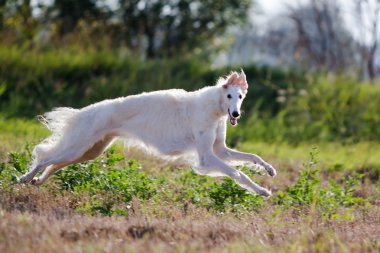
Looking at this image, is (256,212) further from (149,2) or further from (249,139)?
(149,2)

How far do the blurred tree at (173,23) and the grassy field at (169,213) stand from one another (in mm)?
13468

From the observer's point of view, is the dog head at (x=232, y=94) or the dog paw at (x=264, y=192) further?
the dog head at (x=232, y=94)

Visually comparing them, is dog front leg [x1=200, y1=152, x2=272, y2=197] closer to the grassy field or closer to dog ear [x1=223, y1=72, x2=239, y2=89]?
the grassy field

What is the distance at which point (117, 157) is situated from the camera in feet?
28.6

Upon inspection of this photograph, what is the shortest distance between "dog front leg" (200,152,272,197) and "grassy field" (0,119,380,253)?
0.97 ft

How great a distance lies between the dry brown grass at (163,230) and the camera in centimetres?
580

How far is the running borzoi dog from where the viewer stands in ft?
27.5

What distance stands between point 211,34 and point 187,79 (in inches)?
→ 258

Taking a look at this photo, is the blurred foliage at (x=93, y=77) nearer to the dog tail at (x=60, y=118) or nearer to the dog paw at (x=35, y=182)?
the dog tail at (x=60, y=118)

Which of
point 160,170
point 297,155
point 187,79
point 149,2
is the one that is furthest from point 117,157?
point 149,2

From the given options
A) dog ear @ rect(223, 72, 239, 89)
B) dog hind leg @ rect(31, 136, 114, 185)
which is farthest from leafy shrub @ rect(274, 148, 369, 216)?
dog hind leg @ rect(31, 136, 114, 185)

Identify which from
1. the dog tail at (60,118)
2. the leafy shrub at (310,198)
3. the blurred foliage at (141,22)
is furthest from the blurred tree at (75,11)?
the leafy shrub at (310,198)

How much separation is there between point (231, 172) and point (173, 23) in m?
17.2

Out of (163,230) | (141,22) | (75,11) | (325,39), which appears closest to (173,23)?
(141,22)
